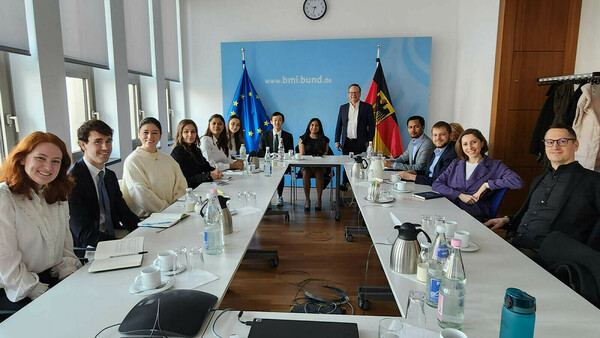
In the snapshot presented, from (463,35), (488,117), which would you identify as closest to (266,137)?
(488,117)

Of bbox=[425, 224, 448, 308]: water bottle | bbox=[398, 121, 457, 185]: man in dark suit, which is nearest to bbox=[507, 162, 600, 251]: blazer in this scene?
bbox=[425, 224, 448, 308]: water bottle

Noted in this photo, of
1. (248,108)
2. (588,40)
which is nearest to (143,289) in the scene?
(588,40)

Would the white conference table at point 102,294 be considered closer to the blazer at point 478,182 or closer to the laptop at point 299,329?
the laptop at point 299,329

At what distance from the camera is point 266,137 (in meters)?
5.47

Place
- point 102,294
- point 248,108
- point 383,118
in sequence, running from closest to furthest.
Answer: point 102,294, point 383,118, point 248,108

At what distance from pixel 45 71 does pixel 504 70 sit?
4.84 metres

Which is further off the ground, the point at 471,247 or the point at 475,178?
the point at 475,178

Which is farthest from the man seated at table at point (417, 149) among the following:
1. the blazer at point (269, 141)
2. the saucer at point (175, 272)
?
the saucer at point (175, 272)

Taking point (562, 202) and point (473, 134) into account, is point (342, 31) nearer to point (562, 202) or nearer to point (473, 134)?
point (473, 134)

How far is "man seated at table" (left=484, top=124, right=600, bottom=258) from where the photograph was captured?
2.11 m

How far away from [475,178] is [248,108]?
4160 mm

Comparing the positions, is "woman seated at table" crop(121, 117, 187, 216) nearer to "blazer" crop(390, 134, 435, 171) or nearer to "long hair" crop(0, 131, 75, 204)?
"long hair" crop(0, 131, 75, 204)

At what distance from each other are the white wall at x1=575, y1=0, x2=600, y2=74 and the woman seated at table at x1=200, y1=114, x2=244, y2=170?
388cm

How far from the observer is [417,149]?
14.0 ft
